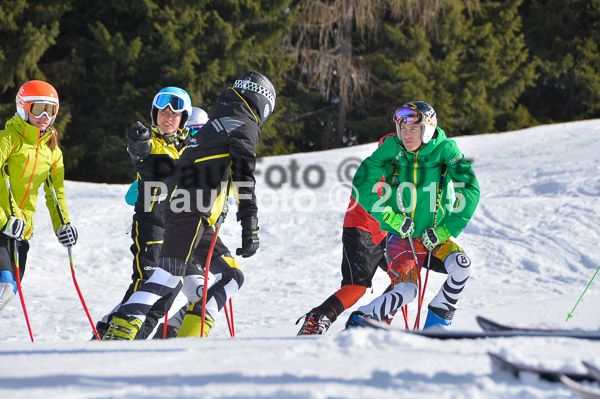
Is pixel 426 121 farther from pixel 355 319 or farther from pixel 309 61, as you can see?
pixel 309 61

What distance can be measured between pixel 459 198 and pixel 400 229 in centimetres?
48

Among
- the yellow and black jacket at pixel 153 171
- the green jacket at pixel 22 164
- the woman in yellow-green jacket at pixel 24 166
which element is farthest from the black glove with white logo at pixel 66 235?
the yellow and black jacket at pixel 153 171

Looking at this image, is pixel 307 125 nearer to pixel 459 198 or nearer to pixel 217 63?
pixel 217 63

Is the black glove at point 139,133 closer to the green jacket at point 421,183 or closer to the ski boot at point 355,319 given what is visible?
the green jacket at point 421,183

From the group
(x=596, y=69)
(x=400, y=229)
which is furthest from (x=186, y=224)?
(x=596, y=69)

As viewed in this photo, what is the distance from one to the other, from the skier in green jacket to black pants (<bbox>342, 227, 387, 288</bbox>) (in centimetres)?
20

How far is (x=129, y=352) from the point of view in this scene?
277 centimetres

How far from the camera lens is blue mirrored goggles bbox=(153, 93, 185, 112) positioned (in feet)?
16.2

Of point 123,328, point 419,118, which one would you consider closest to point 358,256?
point 419,118

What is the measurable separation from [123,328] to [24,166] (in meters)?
1.52

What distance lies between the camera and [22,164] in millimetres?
4797

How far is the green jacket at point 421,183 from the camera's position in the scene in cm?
452

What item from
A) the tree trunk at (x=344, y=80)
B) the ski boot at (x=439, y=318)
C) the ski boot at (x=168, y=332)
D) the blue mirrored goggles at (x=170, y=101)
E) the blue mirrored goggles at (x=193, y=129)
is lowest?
the ski boot at (x=168, y=332)
